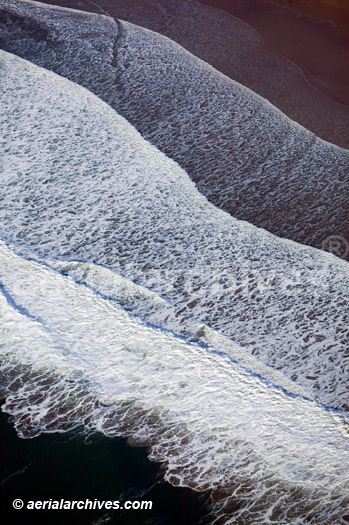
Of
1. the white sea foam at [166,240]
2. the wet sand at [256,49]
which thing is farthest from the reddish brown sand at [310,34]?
the white sea foam at [166,240]

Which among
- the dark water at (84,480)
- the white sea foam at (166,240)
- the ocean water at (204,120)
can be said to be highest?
the ocean water at (204,120)

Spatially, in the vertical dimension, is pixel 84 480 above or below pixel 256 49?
below

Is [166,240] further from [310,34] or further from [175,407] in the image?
[310,34]

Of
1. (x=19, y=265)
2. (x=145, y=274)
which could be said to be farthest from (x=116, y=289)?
(x=19, y=265)

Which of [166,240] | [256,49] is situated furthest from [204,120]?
[256,49]

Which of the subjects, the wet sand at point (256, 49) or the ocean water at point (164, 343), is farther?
the wet sand at point (256, 49)

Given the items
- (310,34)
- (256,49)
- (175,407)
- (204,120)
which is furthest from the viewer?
(310,34)

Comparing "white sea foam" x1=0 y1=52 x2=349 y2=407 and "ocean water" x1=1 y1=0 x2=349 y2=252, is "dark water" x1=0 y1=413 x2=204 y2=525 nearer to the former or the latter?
"white sea foam" x1=0 y1=52 x2=349 y2=407

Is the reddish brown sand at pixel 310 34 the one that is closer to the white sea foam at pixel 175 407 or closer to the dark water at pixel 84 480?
the white sea foam at pixel 175 407
